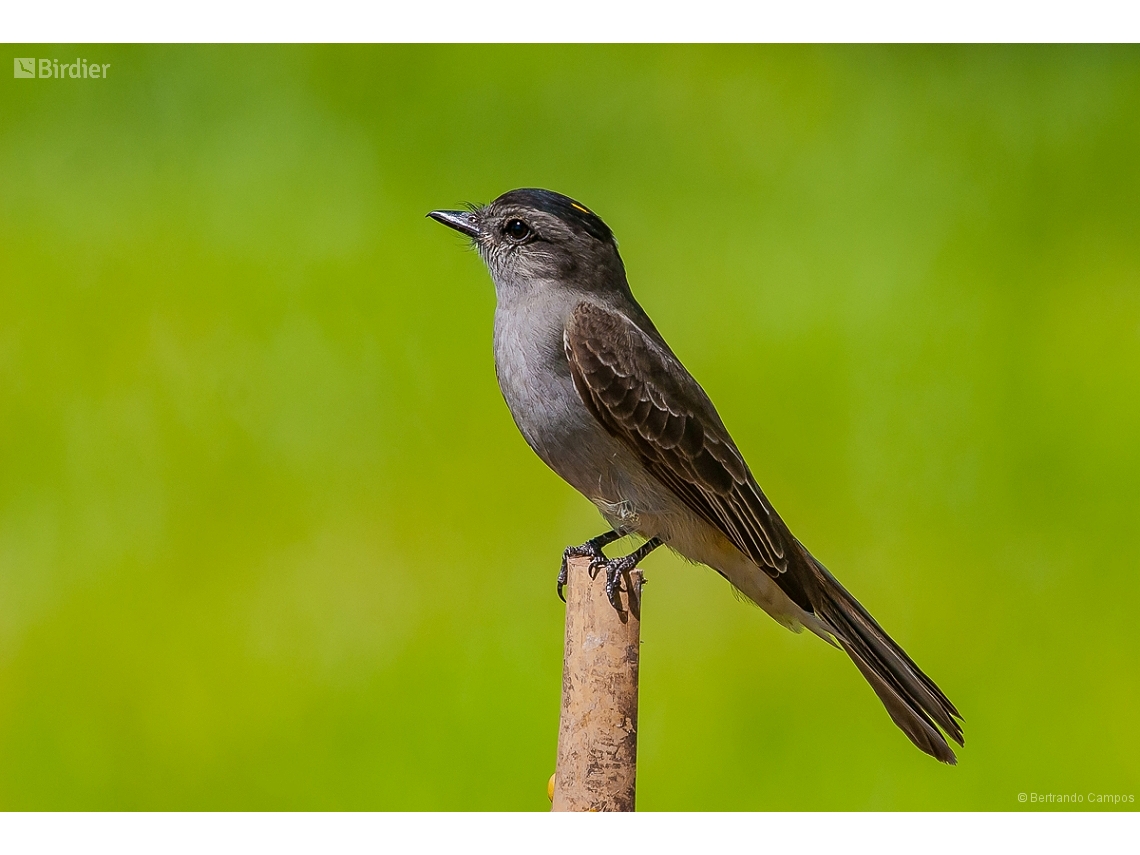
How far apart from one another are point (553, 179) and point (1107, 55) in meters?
2.05

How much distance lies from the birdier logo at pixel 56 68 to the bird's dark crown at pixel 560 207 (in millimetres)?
1682

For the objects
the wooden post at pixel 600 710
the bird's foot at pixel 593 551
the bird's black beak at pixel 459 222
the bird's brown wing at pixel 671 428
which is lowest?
the wooden post at pixel 600 710

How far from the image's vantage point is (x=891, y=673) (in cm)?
314

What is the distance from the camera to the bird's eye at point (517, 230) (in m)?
3.30

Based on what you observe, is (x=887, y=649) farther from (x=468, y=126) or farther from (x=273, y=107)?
(x=273, y=107)

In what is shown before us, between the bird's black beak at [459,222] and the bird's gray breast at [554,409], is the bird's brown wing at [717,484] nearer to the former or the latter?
the bird's gray breast at [554,409]

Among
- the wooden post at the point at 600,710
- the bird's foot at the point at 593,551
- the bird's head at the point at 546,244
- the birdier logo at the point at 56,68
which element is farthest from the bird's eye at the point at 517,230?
the birdier logo at the point at 56,68

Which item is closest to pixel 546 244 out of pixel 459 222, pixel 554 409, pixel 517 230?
pixel 517 230

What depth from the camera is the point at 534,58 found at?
4301 mm

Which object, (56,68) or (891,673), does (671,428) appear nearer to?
(891,673)

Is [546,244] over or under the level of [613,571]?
over

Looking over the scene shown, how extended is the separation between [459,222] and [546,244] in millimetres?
292

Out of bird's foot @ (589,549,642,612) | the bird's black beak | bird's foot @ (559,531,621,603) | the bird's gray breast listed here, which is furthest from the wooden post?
the bird's black beak

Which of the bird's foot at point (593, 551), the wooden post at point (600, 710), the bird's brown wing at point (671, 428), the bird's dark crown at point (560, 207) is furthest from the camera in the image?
the bird's dark crown at point (560, 207)
